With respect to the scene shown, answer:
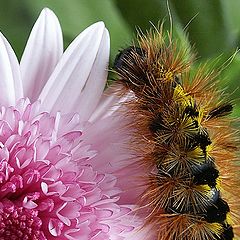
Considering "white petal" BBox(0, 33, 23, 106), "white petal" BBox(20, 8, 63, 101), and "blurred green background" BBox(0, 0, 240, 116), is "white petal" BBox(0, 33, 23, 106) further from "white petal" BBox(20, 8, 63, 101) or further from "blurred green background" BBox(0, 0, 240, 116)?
"blurred green background" BBox(0, 0, 240, 116)

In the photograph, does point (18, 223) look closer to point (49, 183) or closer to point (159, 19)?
point (49, 183)

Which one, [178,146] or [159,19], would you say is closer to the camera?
[178,146]

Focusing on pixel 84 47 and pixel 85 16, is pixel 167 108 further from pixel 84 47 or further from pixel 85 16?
pixel 85 16

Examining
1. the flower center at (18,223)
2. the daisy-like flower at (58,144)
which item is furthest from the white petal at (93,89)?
the flower center at (18,223)

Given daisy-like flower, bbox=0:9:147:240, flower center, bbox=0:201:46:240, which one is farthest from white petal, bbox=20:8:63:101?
flower center, bbox=0:201:46:240

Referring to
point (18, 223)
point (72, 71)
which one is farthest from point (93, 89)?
point (18, 223)
